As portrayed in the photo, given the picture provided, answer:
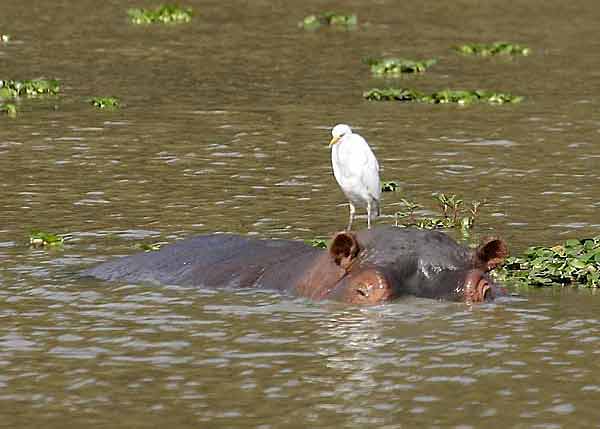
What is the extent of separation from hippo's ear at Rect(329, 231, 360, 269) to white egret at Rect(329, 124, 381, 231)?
2873 millimetres

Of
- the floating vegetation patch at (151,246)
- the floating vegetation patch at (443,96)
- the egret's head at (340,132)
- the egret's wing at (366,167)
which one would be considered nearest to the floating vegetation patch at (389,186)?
the egret's head at (340,132)

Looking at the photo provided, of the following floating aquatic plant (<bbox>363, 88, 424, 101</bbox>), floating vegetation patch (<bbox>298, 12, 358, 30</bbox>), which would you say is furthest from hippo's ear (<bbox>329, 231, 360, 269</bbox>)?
floating vegetation patch (<bbox>298, 12, 358, 30</bbox>)

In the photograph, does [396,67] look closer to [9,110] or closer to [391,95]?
[391,95]

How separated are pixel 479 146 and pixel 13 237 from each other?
7.09m

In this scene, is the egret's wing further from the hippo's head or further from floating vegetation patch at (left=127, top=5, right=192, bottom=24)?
floating vegetation patch at (left=127, top=5, right=192, bottom=24)

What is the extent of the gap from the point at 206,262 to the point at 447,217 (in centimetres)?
334

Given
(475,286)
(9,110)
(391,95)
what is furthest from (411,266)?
(391,95)

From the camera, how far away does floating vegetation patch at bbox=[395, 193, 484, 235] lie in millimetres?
15430

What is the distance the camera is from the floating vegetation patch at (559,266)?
12773 mm

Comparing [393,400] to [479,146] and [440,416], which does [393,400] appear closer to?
[440,416]

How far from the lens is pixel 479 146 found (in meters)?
20.2

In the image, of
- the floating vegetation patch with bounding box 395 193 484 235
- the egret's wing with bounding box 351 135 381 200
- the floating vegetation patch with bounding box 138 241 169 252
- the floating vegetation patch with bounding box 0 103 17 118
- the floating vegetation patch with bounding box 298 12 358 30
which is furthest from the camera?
the floating vegetation patch with bounding box 298 12 358 30

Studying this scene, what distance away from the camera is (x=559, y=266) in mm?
12859

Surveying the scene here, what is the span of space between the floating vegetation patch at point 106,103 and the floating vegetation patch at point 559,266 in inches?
413
